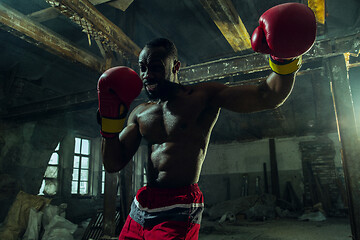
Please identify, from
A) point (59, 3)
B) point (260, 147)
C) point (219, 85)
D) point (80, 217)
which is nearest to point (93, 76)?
point (80, 217)

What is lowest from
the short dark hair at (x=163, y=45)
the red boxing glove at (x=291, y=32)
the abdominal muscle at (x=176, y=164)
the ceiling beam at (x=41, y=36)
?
the abdominal muscle at (x=176, y=164)

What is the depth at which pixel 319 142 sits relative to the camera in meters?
10.9

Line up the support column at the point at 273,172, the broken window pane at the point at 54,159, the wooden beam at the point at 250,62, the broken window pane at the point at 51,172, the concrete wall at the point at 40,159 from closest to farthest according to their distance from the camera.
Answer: the wooden beam at the point at 250,62 → the concrete wall at the point at 40,159 → the broken window pane at the point at 51,172 → the broken window pane at the point at 54,159 → the support column at the point at 273,172

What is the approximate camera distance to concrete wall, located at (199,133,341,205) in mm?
11080

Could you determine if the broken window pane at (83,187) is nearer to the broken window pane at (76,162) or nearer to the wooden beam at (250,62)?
the broken window pane at (76,162)

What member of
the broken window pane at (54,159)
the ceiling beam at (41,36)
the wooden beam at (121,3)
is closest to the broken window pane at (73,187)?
the broken window pane at (54,159)

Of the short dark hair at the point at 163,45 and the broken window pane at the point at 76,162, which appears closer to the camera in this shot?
the short dark hair at the point at 163,45

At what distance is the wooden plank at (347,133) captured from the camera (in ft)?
8.94

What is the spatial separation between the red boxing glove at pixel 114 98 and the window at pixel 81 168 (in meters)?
7.28

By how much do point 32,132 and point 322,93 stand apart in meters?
7.93

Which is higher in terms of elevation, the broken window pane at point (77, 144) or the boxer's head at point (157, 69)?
the broken window pane at point (77, 144)

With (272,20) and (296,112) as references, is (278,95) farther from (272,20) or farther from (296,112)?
(296,112)

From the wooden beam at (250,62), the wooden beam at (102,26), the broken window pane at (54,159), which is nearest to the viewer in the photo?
the wooden beam at (102,26)

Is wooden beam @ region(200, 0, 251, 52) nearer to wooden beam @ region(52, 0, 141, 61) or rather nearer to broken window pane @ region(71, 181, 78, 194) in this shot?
wooden beam @ region(52, 0, 141, 61)
